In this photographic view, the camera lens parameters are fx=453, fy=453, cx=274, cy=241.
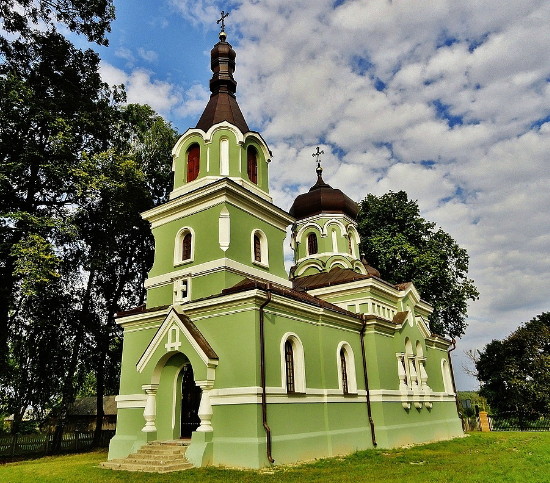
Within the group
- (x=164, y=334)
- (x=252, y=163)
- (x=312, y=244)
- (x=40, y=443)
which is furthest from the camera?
(x=312, y=244)

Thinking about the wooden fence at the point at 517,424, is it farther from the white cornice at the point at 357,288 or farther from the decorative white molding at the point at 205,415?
the decorative white molding at the point at 205,415

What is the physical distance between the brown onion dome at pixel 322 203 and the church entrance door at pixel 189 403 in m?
13.4

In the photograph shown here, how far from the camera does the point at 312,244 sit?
25016 mm

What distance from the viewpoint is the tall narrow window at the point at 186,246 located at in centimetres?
1578

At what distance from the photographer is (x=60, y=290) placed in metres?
19.1

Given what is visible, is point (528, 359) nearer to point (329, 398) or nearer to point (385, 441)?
point (385, 441)

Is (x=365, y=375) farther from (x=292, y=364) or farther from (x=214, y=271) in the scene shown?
(x=214, y=271)

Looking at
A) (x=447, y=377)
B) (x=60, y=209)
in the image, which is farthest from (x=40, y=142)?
(x=447, y=377)

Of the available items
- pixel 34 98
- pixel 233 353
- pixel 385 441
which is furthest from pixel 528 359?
pixel 34 98

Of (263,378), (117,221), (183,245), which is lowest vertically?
(263,378)

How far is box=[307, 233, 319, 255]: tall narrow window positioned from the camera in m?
24.8

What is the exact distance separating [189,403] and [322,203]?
46.5ft

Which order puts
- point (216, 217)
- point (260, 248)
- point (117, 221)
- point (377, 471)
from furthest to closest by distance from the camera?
point (117, 221), point (260, 248), point (216, 217), point (377, 471)

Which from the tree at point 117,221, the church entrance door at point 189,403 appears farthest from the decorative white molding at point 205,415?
the tree at point 117,221
